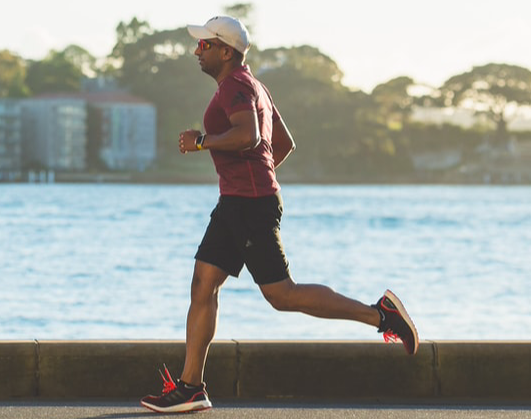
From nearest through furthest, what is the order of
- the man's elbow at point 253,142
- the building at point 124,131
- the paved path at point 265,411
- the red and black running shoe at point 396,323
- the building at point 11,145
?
the man's elbow at point 253,142 → the paved path at point 265,411 → the red and black running shoe at point 396,323 → the building at point 11,145 → the building at point 124,131

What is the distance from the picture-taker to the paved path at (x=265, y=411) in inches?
201

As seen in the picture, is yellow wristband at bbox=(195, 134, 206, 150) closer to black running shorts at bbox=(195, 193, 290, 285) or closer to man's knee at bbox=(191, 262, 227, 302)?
black running shorts at bbox=(195, 193, 290, 285)

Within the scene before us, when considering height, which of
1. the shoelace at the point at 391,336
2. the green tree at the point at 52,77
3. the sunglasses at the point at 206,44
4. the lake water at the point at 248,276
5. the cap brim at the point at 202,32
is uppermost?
the green tree at the point at 52,77

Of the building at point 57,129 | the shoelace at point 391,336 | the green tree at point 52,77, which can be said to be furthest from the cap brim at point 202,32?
the green tree at point 52,77

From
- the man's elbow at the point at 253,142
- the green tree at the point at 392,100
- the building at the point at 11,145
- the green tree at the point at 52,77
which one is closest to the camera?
the man's elbow at the point at 253,142

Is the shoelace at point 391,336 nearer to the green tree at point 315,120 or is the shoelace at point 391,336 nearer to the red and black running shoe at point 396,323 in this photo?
the red and black running shoe at point 396,323

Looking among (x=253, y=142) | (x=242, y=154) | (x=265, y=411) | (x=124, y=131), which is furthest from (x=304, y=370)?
(x=124, y=131)

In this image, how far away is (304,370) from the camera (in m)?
5.74

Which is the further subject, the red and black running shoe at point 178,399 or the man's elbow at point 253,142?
the red and black running shoe at point 178,399

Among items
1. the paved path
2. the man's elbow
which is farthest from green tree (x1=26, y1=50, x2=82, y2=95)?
the man's elbow

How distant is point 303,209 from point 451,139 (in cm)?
7292

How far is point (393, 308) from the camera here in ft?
17.2

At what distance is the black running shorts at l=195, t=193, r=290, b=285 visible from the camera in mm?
5094

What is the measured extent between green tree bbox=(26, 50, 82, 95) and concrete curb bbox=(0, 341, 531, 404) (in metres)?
150
